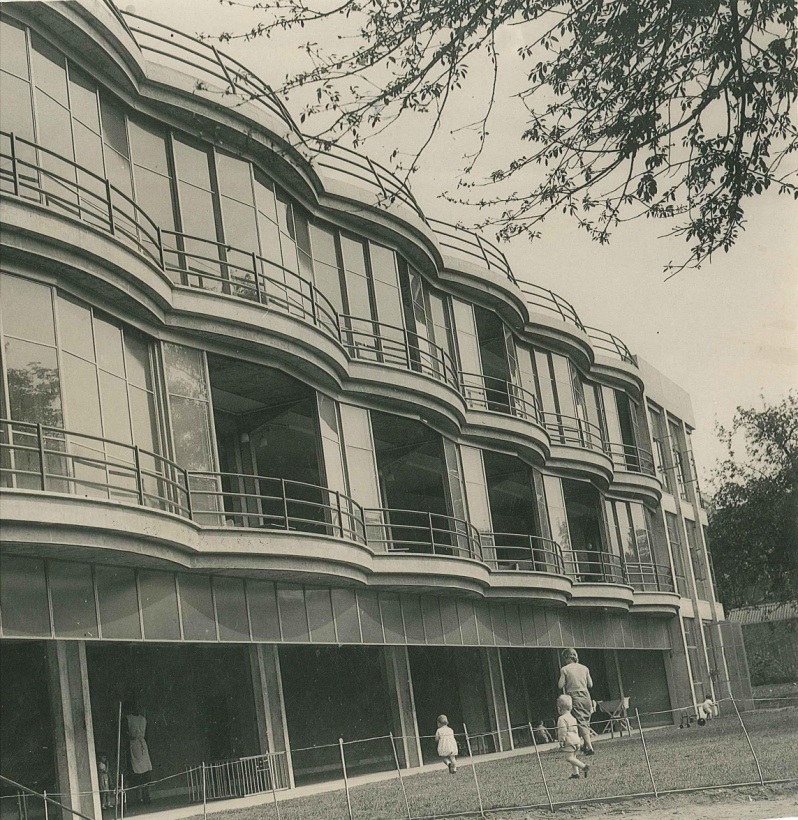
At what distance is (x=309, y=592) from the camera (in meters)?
19.0

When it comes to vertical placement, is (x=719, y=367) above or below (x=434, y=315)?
below

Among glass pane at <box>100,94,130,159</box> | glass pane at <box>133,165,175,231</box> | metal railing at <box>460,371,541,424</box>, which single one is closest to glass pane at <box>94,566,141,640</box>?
glass pane at <box>133,165,175,231</box>

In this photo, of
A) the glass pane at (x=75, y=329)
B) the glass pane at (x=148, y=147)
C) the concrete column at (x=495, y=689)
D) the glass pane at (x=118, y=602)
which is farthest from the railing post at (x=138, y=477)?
the concrete column at (x=495, y=689)

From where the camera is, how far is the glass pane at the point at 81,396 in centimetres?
1439

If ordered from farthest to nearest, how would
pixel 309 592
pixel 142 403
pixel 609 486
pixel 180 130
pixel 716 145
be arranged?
pixel 609 486 → pixel 309 592 → pixel 180 130 → pixel 142 403 → pixel 716 145

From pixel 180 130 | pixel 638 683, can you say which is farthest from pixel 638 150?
pixel 638 683

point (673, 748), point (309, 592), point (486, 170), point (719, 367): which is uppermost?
point (486, 170)

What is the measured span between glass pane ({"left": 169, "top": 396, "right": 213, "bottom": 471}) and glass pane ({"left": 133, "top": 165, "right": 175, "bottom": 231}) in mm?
2727

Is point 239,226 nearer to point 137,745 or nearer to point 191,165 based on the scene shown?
point 191,165

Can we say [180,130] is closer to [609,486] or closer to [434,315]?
[434,315]

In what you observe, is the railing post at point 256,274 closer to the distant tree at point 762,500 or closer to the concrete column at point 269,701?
the concrete column at point 269,701

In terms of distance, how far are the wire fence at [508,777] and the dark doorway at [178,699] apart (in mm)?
667

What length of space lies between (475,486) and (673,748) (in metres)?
9.27

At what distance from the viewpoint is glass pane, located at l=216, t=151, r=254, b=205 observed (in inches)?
727
